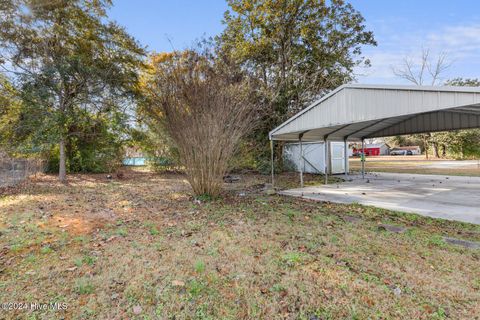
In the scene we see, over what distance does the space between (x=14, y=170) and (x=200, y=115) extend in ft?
24.3

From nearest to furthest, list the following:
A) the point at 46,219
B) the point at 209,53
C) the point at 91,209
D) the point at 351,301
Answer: the point at 351,301
the point at 46,219
the point at 91,209
the point at 209,53

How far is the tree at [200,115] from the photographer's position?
244 inches

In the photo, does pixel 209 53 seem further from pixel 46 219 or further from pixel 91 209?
pixel 46 219

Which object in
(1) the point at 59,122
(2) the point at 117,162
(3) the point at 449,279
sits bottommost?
(3) the point at 449,279

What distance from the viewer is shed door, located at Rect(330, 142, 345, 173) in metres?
14.3

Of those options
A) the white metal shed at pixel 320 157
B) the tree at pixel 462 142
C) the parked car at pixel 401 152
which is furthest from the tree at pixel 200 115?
the parked car at pixel 401 152

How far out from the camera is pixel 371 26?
13.3m

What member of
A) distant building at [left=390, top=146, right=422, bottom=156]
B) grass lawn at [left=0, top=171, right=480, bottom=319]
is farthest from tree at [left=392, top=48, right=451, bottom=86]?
grass lawn at [left=0, top=171, right=480, bottom=319]

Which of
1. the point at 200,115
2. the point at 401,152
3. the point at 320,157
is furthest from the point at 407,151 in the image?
the point at 200,115

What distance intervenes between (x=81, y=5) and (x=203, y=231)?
39.9 ft

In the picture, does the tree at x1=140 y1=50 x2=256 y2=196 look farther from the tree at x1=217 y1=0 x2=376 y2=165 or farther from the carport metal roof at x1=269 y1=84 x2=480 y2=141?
the tree at x1=217 y1=0 x2=376 y2=165

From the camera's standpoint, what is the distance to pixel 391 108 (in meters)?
5.81

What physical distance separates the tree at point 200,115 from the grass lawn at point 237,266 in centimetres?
165

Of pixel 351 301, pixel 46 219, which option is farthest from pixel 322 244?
pixel 46 219
